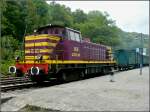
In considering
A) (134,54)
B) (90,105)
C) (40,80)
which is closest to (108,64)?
(40,80)

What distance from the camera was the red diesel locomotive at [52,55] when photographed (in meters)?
16.2

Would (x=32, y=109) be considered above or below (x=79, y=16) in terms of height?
below

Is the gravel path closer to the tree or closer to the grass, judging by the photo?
the grass

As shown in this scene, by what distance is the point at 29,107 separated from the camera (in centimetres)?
960

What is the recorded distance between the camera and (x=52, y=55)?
653 inches

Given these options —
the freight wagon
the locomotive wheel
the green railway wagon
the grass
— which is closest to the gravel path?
the grass

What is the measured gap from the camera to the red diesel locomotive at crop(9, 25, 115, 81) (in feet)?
53.1

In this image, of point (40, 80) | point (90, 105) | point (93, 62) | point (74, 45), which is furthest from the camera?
point (93, 62)

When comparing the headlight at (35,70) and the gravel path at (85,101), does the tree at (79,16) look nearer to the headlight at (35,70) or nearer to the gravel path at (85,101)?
the headlight at (35,70)

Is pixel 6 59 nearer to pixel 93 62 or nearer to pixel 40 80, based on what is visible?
pixel 93 62

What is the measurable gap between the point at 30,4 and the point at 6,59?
25.0 metres

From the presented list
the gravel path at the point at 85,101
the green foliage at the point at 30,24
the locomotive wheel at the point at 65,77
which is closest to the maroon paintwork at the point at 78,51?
the locomotive wheel at the point at 65,77

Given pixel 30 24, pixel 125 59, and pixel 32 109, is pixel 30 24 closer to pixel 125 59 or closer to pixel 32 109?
pixel 125 59

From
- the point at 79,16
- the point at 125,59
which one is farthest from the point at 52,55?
the point at 79,16
